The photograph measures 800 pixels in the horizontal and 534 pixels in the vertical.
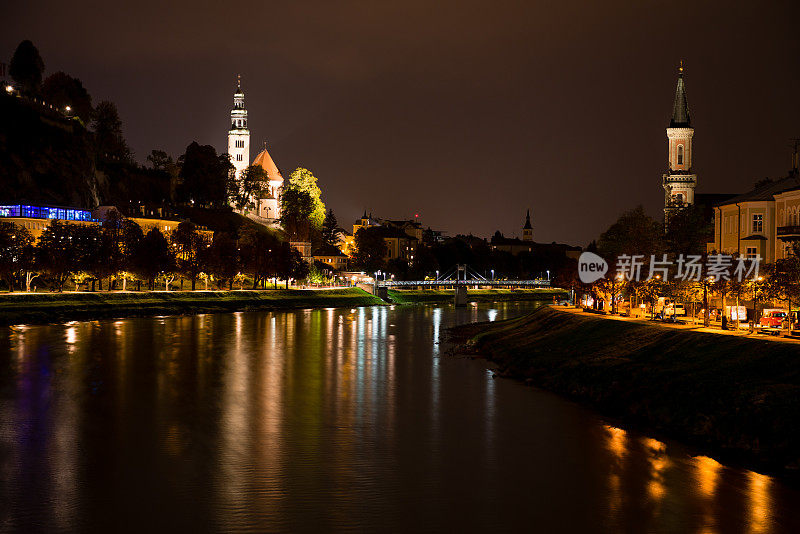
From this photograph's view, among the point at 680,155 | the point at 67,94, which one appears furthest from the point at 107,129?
the point at 680,155

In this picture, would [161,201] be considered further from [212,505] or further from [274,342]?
[212,505]

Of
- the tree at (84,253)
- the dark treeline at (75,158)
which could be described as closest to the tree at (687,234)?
the tree at (84,253)

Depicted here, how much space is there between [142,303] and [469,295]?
7033cm

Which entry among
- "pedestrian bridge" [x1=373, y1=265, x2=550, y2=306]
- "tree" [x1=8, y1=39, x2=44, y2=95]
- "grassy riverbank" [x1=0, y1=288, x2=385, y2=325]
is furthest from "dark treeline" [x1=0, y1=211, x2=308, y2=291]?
"tree" [x1=8, y1=39, x2=44, y2=95]

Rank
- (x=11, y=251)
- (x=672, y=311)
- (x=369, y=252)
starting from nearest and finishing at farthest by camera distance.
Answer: (x=672, y=311) < (x=11, y=251) < (x=369, y=252)

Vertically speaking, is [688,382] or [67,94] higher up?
[67,94]

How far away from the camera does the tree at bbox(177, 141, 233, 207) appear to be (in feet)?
455

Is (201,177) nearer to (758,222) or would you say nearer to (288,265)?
Result: (288,265)

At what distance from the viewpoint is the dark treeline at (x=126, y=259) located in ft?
257

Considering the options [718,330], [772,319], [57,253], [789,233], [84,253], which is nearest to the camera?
[772,319]

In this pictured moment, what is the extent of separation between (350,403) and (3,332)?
37811 mm

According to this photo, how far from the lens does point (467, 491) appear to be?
20.8 m

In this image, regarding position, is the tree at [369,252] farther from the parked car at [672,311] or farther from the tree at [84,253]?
the parked car at [672,311]

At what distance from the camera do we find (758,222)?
173 feet
